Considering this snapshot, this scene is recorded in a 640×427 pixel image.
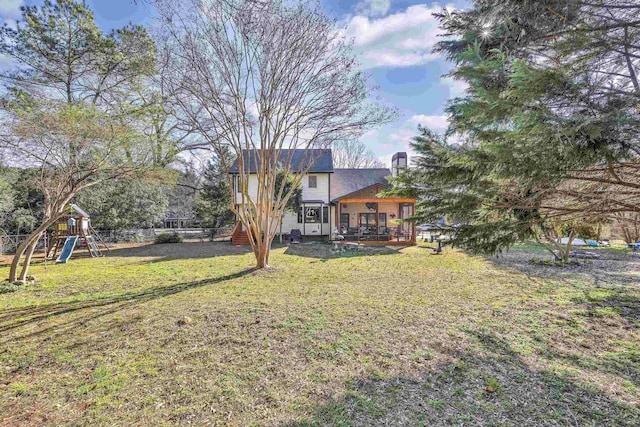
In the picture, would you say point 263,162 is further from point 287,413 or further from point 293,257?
point 287,413

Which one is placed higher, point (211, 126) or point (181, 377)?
point (211, 126)

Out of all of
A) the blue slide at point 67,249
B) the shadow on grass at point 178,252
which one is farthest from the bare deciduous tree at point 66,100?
the shadow on grass at point 178,252

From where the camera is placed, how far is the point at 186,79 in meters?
8.18

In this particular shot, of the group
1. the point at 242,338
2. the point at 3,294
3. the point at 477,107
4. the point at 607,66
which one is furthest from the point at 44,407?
the point at 607,66

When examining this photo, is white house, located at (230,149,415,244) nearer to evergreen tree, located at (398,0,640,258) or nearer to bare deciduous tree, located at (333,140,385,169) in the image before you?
bare deciduous tree, located at (333,140,385,169)

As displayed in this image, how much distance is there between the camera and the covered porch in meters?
18.2

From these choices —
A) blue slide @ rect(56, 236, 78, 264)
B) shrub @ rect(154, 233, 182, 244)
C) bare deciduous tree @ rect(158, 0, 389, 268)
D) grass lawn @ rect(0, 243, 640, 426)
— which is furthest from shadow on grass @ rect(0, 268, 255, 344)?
shrub @ rect(154, 233, 182, 244)

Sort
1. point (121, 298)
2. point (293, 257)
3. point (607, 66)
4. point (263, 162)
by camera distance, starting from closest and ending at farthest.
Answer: point (607, 66) < point (121, 298) < point (263, 162) < point (293, 257)

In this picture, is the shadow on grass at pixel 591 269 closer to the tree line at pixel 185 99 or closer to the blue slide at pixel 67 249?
the tree line at pixel 185 99

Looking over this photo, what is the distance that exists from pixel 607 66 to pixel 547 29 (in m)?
1.23

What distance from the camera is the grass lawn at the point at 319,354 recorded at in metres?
2.73

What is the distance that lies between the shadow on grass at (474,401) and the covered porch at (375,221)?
13002 mm

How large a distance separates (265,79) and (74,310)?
716 centimetres

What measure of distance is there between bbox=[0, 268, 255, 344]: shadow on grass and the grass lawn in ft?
0.13
